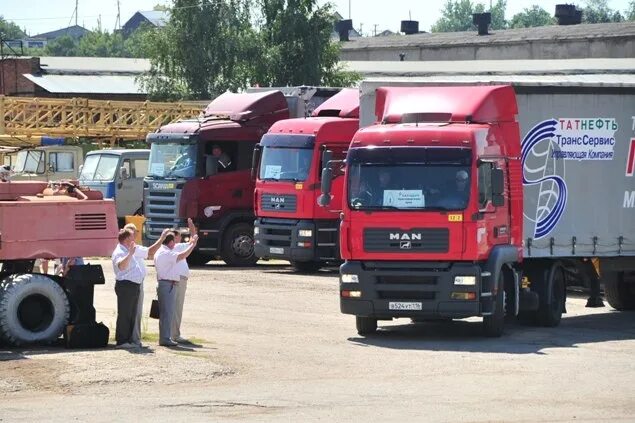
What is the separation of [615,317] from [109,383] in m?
11.4

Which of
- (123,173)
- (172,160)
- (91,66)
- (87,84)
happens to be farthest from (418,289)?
(91,66)

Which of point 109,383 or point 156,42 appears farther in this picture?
point 156,42

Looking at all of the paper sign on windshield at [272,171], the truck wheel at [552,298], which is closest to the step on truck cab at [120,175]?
the paper sign on windshield at [272,171]

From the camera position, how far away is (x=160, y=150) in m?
35.6

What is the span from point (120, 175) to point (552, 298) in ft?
69.1

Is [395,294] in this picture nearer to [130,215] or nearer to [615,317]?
[615,317]

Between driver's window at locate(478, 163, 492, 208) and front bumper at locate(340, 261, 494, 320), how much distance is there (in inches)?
36.4

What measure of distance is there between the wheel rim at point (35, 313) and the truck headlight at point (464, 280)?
18.0 ft

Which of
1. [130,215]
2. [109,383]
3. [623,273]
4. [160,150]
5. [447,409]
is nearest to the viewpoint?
[447,409]

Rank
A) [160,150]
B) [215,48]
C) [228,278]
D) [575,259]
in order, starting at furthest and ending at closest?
1. [215,48]
2. [160,150]
3. [228,278]
4. [575,259]

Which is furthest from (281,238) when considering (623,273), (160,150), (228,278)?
(623,273)

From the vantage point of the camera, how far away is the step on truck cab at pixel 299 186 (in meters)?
32.4

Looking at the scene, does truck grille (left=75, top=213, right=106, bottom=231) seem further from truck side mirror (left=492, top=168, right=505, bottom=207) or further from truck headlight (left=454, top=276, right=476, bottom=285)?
truck side mirror (left=492, top=168, right=505, bottom=207)

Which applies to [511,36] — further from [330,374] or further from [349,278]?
[330,374]
